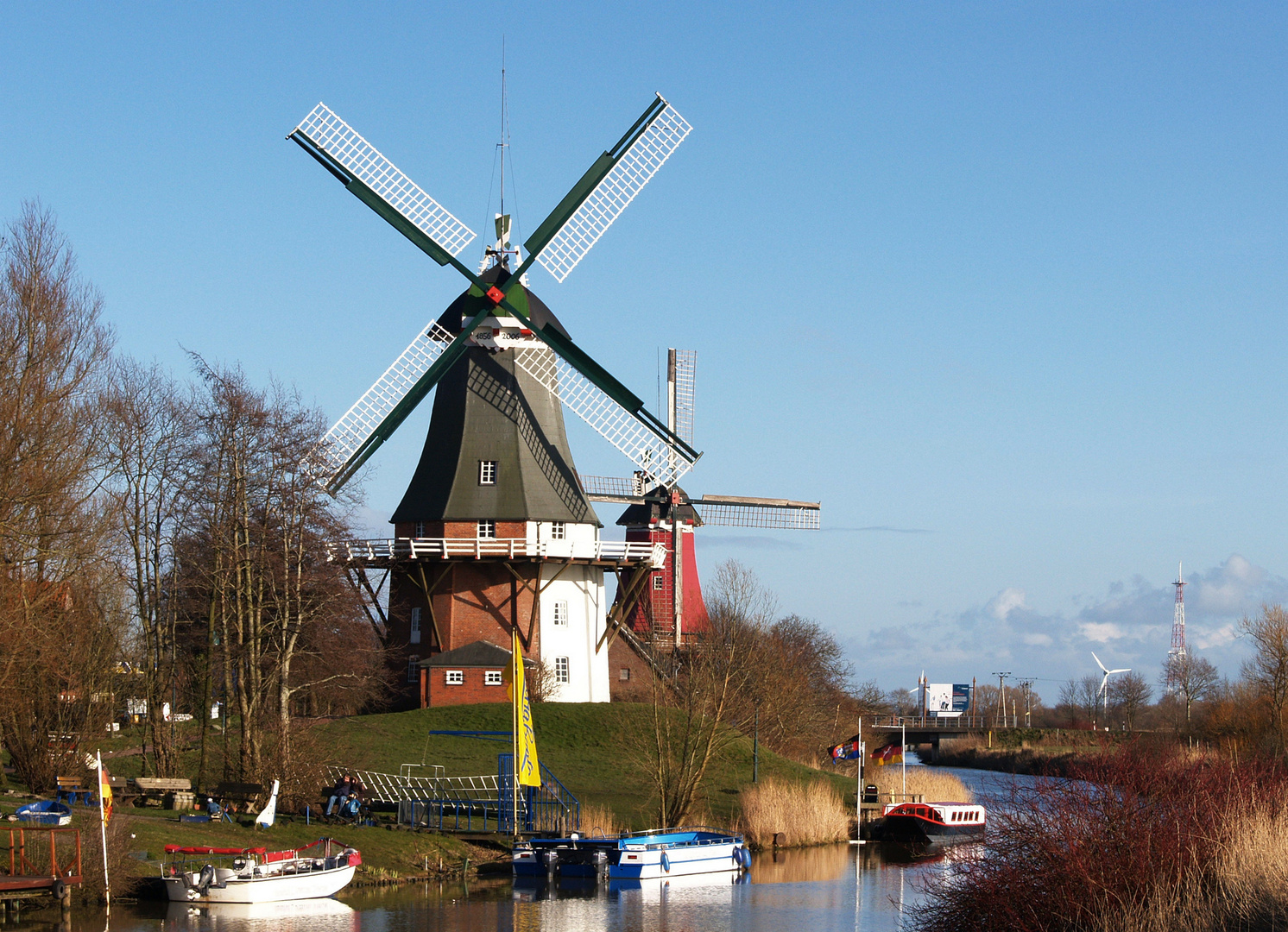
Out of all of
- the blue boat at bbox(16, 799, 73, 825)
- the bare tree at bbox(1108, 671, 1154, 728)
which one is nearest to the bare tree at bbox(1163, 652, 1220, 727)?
the bare tree at bbox(1108, 671, 1154, 728)

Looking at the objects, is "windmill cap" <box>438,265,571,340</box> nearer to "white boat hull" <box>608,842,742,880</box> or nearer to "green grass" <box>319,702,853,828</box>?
"green grass" <box>319,702,853,828</box>

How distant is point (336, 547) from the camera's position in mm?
41125

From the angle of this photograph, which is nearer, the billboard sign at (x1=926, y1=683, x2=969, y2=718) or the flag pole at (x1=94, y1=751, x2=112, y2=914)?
the flag pole at (x1=94, y1=751, x2=112, y2=914)

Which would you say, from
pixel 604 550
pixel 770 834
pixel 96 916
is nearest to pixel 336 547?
pixel 604 550

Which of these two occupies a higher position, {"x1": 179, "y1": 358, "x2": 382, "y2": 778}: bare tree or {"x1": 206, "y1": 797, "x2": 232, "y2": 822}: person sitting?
{"x1": 179, "y1": 358, "x2": 382, "y2": 778}: bare tree

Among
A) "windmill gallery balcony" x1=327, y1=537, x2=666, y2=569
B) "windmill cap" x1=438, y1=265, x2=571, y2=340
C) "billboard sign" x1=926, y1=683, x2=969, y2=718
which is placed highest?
"windmill cap" x1=438, y1=265, x2=571, y2=340

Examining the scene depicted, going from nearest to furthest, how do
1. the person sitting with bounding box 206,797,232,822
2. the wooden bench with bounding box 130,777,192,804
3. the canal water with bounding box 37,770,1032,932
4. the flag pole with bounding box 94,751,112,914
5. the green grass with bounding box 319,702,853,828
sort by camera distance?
the flag pole with bounding box 94,751,112,914, the canal water with bounding box 37,770,1032,932, the person sitting with bounding box 206,797,232,822, the wooden bench with bounding box 130,777,192,804, the green grass with bounding box 319,702,853,828

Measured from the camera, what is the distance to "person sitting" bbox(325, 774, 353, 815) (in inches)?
1144

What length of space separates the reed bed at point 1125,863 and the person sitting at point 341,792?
50.4 ft

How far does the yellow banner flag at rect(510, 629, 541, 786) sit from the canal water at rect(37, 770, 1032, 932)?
8.37 ft

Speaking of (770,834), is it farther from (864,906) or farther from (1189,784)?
(1189,784)

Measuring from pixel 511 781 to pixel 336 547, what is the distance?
458 inches

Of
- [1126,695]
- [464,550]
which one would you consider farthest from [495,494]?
[1126,695]

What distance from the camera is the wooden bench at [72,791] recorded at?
27031 millimetres
